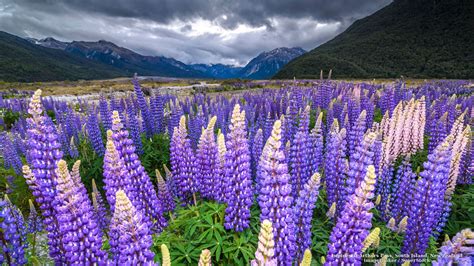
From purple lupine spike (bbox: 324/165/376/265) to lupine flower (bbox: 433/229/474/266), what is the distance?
607 mm

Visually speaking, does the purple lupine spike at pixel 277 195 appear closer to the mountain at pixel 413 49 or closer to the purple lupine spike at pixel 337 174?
the purple lupine spike at pixel 337 174

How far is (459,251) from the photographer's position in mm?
2250

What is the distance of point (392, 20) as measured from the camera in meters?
168

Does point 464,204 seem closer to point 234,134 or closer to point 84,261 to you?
point 234,134

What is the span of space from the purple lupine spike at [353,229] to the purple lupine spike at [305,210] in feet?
2.04

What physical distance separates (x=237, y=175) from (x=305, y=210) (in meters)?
1.02

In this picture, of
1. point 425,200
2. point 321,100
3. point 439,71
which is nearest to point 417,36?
point 439,71

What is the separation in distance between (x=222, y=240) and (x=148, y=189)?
1370 millimetres

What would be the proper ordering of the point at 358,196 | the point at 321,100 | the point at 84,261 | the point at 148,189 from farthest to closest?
the point at 321,100 < the point at 148,189 < the point at 84,261 < the point at 358,196

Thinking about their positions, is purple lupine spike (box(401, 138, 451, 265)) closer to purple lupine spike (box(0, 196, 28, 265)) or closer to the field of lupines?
the field of lupines

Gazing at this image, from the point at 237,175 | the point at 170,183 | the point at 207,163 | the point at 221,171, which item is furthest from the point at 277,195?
the point at 170,183

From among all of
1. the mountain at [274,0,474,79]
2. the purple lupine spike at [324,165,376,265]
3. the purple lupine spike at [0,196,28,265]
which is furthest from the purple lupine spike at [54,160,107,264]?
the mountain at [274,0,474,79]

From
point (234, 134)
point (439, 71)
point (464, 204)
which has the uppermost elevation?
point (439, 71)

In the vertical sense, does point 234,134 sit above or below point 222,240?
above
